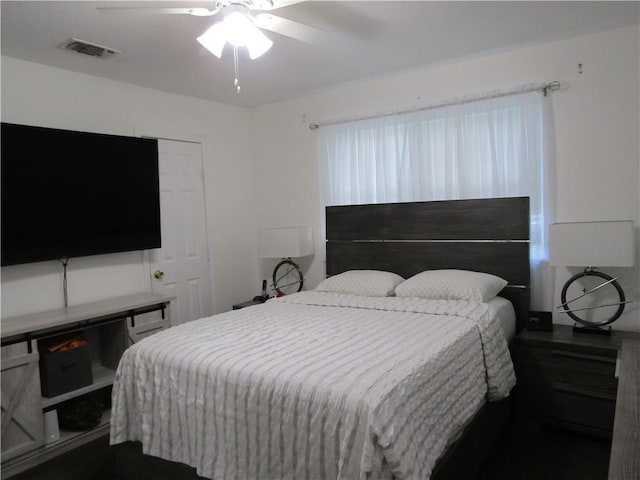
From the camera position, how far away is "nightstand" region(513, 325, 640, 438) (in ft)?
8.59

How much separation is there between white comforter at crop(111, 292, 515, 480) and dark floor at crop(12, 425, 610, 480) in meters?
0.42

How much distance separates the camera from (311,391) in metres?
1.69

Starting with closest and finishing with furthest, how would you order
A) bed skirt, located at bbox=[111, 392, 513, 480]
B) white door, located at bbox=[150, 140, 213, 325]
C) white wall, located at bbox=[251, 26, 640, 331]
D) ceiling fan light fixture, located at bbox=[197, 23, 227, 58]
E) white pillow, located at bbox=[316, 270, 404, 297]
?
bed skirt, located at bbox=[111, 392, 513, 480] < ceiling fan light fixture, located at bbox=[197, 23, 227, 58] < white wall, located at bbox=[251, 26, 640, 331] < white pillow, located at bbox=[316, 270, 404, 297] < white door, located at bbox=[150, 140, 213, 325]

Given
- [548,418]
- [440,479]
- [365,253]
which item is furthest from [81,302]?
[548,418]

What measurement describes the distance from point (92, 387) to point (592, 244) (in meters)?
3.33

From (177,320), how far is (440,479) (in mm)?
2847

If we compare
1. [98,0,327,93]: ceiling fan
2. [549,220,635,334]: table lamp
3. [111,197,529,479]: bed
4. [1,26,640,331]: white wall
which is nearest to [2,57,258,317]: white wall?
[1,26,640,331]: white wall

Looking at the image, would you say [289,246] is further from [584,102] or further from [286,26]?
[584,102]

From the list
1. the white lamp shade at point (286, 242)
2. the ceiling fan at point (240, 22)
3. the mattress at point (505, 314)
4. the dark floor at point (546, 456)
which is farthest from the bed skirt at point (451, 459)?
the white lamp shade at point (286, 242)

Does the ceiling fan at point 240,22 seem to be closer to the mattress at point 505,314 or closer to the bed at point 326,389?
the bed at point 326,389

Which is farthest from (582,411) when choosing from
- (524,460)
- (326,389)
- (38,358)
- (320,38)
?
(38,358)

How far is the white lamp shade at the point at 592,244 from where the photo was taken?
2.68 meters

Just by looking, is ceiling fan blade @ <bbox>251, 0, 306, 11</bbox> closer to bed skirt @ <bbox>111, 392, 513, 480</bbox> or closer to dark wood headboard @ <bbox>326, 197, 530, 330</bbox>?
dark wood headboard @ <bbox>326, 197, 530, 330</bbox>

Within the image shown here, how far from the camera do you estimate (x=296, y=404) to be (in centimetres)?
169
